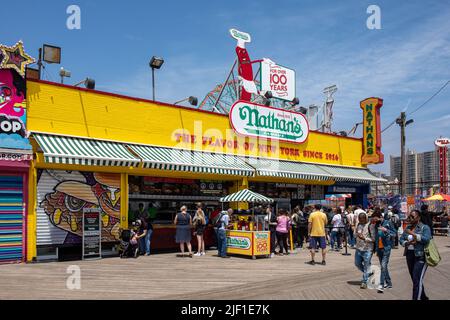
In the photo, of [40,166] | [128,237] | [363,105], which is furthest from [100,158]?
[363,105]

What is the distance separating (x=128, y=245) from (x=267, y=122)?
29.5ft

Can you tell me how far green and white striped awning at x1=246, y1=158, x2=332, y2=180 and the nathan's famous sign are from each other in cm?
118

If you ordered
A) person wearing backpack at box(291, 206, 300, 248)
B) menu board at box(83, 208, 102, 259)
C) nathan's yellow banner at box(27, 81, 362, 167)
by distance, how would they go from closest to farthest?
nathan's yellow banner at box(27, 81, 362, 167)
menu board at box(83, 208, 102, 259)
person wearing backpack at box(291, 206, 300, 248)

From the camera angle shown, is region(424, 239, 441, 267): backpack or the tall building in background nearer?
region(424, 239, 441, 267): backpack

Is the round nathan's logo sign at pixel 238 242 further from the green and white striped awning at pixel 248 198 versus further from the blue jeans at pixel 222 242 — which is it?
the green and white striped awning at pixel 248 198

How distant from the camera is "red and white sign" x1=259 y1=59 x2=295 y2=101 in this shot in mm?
23203

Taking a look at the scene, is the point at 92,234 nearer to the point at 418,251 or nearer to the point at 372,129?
the point at 418,251

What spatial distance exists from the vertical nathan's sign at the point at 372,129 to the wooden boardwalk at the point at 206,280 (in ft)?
38.6

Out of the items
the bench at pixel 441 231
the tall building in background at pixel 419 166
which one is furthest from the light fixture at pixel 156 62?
the tall building in background at pixel 419 166

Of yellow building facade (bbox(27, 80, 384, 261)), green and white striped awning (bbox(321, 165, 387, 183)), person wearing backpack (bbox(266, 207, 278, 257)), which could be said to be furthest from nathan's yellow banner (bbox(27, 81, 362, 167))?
person wearing backpack (bbox(266, 207, 278, 257))

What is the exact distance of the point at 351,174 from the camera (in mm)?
24641

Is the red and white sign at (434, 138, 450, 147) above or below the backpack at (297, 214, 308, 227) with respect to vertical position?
above

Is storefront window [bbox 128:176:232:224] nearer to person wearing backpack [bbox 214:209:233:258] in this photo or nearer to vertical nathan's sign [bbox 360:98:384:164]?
person wearing backpack [bbox 214:209:233:258]
